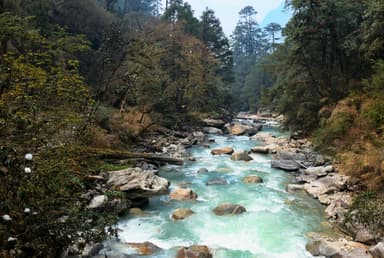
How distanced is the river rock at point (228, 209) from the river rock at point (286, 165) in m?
4.86

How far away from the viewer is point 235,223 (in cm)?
832

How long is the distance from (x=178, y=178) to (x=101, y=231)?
22.2 feet

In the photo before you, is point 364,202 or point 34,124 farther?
point 364,202

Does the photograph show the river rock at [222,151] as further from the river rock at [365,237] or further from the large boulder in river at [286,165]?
the river rock at [365,237]

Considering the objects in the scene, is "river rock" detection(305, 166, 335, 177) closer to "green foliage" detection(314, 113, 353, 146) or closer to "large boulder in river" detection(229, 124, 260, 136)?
"green foliage" detection(314, 113, 353, 146)

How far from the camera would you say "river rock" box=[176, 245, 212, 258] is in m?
6.43

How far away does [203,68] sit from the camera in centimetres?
2403

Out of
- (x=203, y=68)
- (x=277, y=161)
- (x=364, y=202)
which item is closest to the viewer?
(x=364, y=202)

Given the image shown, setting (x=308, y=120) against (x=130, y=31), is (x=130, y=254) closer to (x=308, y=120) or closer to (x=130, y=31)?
(x=308, y=120)

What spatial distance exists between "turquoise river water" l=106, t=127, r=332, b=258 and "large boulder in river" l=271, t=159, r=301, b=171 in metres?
0.95

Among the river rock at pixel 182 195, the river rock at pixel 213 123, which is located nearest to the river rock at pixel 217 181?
the river rock at pixel 182 195

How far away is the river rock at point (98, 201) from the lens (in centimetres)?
736

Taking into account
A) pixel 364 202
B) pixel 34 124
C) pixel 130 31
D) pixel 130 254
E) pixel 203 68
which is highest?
pixel 130 31

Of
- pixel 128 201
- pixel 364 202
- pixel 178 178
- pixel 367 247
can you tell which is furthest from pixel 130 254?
pixel 178 178
